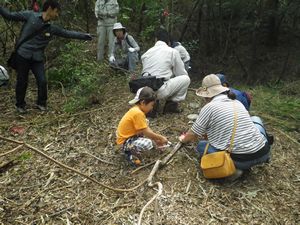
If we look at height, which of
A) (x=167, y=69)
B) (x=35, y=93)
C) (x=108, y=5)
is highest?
(x=108, y=5)

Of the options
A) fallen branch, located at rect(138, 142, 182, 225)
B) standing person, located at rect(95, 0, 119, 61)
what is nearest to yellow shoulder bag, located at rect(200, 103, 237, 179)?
fallen branch, located at rect(138, 142, 182, 225)

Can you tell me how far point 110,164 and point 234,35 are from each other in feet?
32.8

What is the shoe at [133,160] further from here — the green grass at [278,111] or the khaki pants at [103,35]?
the khaki pants at [103,35]

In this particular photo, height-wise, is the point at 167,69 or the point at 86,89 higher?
the point at 167,69

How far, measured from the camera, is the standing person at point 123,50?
7954 mm

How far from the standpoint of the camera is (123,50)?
26.9 feet

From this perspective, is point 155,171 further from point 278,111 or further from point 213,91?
point 278,111

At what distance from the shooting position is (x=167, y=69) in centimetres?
639

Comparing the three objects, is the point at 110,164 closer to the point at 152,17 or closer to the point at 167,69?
the point at 167,69

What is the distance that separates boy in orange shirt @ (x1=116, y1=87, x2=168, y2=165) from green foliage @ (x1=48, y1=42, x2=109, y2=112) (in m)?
2.10

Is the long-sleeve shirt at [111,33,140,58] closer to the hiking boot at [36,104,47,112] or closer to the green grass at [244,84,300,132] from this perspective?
the hiking boot at [36,104,47,112]

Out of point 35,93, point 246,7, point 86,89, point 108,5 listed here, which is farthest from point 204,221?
point 246,7

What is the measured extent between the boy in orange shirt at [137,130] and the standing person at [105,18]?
419cm

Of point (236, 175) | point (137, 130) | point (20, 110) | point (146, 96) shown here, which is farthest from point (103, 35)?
point (236, 175)
